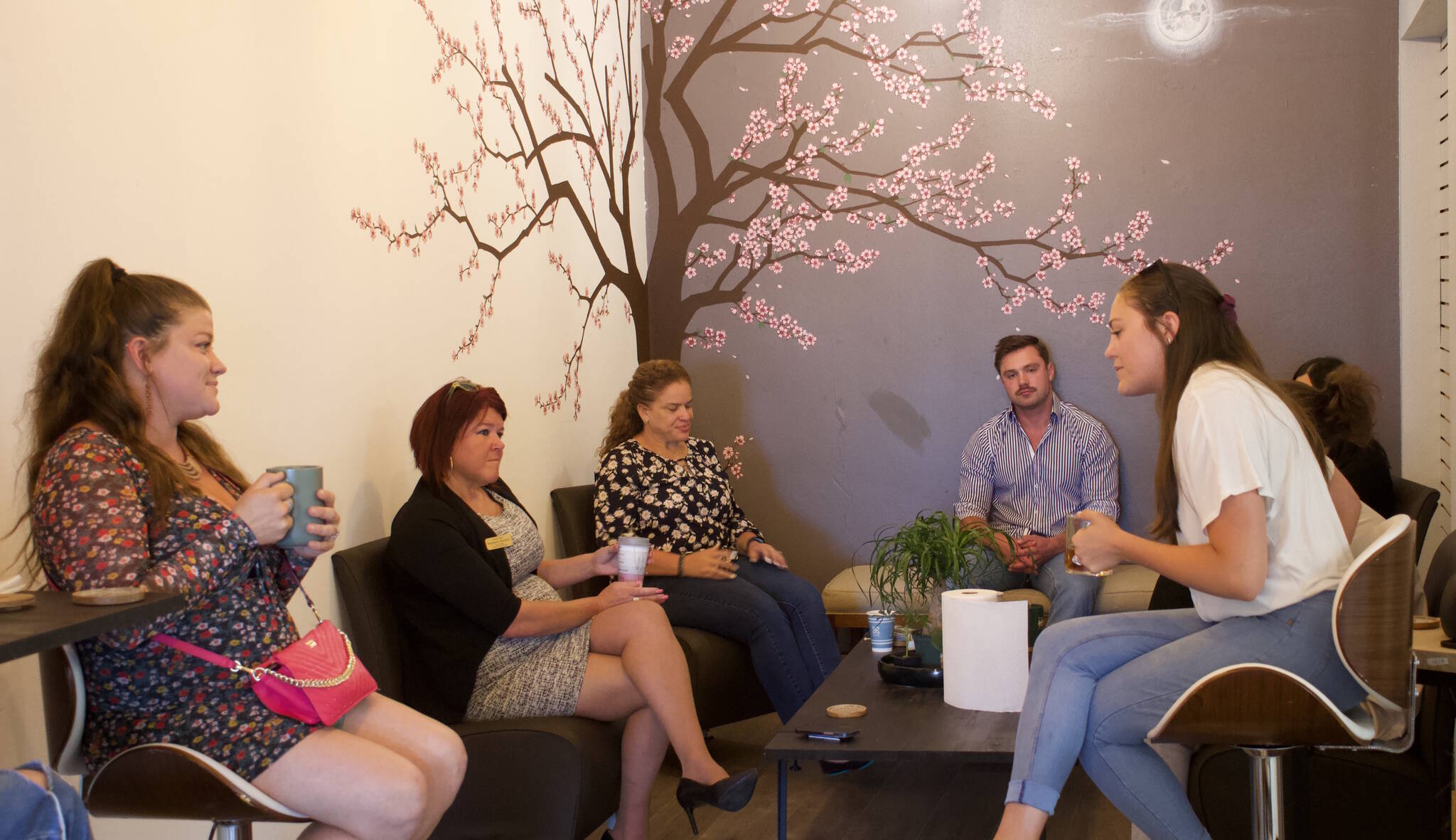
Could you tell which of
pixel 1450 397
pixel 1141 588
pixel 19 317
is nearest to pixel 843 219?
pixel 1141 588

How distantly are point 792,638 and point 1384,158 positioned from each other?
2.76 m

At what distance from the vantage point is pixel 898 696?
2680 mm

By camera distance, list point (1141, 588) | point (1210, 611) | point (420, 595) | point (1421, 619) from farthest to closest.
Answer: point (1141, 588) < point (420, 595) < point (1421, 619) < point (1210, 611)

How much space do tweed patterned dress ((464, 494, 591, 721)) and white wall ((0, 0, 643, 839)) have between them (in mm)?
392

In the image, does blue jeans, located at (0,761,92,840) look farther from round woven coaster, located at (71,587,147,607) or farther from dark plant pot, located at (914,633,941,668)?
dark plant pot, located at (914,633,941,668)

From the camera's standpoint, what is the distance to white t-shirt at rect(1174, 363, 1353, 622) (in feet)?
6.28

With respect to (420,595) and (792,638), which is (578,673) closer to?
(420,595)

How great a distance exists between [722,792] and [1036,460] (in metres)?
2.14

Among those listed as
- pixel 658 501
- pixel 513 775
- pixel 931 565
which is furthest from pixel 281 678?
pixel 658 501

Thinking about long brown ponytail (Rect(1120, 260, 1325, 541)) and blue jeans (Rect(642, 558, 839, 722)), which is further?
blue jeans (Rect(642, 558, 839, 722))

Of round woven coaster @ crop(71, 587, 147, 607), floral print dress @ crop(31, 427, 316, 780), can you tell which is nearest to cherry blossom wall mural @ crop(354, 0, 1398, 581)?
floral print dress @ crop(31, 427, 316, 780)

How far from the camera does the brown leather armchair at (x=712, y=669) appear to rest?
10.7 feet

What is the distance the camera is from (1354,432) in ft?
11.1

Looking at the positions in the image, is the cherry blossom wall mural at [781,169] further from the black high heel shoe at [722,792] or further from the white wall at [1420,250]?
the black high heel shoe at [722,792]
